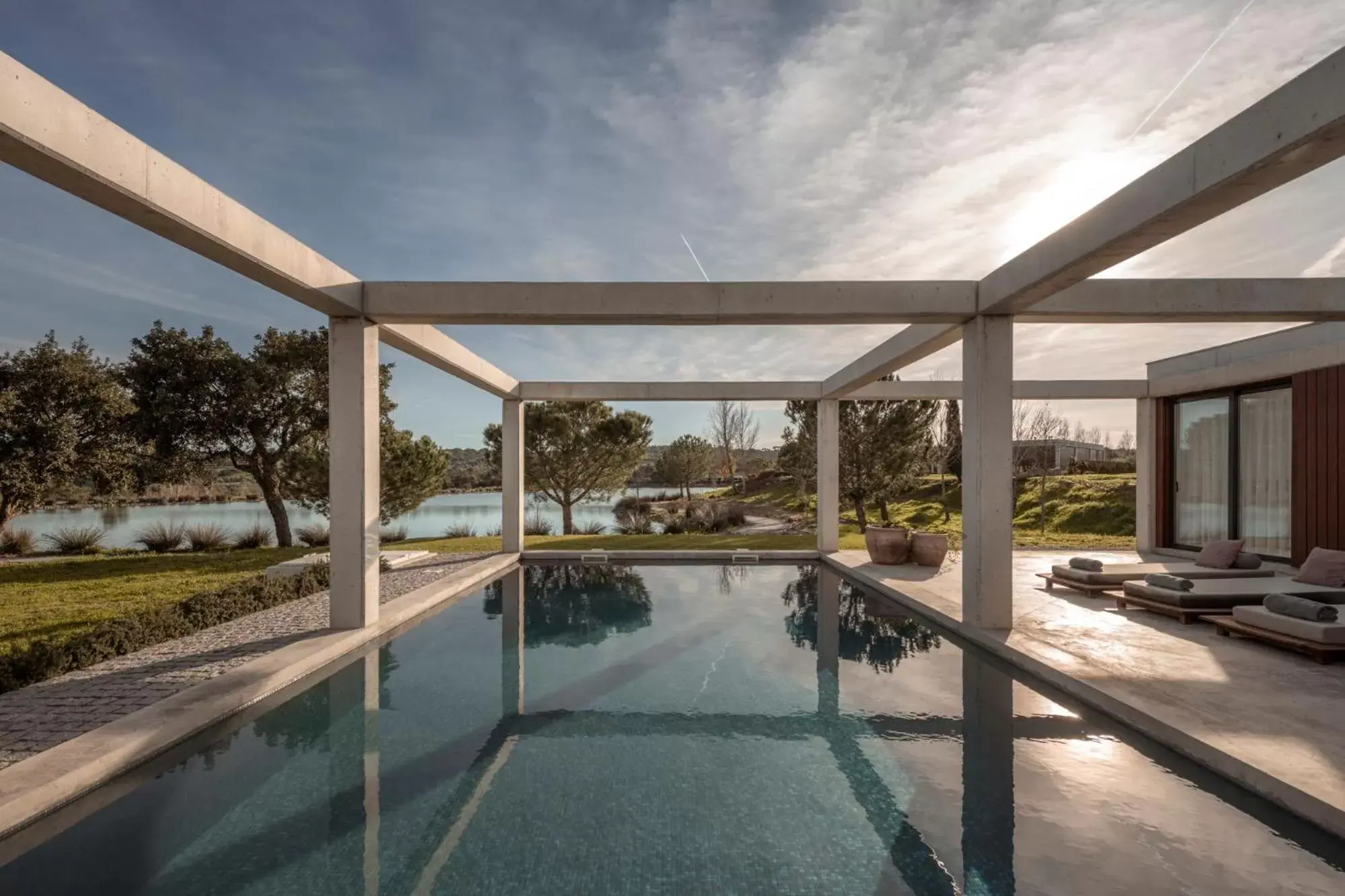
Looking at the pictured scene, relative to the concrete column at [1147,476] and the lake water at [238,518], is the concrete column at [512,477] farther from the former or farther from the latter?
the concrete column at [1147,476]

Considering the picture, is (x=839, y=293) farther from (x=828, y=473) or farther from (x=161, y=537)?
(x=161, y=537)

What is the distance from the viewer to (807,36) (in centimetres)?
734

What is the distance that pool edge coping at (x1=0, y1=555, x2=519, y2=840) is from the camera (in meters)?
3.36

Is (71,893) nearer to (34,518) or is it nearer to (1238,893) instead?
(1238,893)

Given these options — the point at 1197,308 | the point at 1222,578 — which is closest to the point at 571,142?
the point at 1197,308

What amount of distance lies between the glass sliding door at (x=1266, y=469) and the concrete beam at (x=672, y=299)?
8664mm

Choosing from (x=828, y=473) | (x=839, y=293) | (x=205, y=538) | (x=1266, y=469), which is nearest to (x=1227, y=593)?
(x=839, y=293)

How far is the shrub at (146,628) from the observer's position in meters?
5.02

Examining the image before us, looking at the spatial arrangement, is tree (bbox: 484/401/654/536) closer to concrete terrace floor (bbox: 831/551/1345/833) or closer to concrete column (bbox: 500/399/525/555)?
concrete column (bbox: 500/399/525/555)

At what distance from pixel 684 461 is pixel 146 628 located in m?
29.0

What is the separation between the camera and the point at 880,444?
16.8 metres

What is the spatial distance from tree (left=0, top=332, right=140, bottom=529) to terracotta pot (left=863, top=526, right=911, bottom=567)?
15.3 meters

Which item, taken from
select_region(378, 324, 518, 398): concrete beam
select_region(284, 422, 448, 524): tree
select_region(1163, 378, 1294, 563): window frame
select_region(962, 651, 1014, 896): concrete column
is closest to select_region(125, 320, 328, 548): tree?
select_region(284, 422, 448, 524): tree

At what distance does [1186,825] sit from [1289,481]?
10.8 metres
